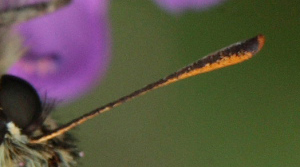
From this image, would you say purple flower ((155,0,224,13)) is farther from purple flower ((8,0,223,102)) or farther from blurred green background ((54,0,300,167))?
blurred green background ((54,0,300,167))

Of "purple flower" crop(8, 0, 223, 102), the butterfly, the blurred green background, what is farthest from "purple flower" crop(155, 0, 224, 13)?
the butterfly

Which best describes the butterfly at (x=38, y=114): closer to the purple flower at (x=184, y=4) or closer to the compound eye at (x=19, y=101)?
the compound eye at (x=19, y=101)

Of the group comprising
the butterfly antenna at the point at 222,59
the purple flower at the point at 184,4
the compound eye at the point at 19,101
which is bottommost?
the butterfly antenna at the point at 222,59

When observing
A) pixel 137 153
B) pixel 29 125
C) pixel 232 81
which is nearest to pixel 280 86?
pixel 232 81

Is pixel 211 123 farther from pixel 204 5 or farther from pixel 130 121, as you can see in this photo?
pixel 204 5

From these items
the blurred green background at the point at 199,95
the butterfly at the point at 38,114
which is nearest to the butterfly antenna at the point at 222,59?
the butterfly at the point at 38,114

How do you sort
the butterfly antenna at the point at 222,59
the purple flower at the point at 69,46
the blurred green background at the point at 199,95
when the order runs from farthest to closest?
the blurred green background at the point at 199,95
the purple flower at the point at 69,46
the butterfly antenna at the point at 222,59
